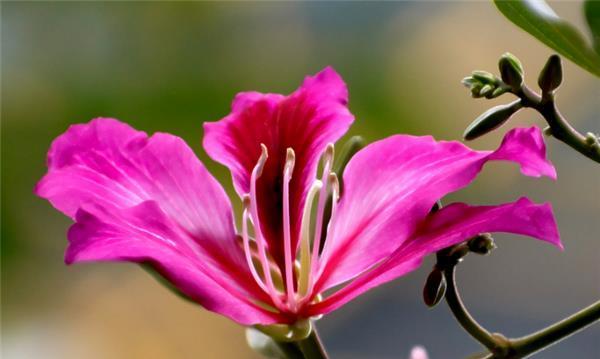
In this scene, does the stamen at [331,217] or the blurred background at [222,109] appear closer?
the stamen at [331,217]

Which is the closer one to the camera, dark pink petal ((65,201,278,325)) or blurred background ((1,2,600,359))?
dark pink petal ((65,201,278,325))

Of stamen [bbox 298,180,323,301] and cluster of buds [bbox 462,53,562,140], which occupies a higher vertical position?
cluster of buds [bbox 462,53,562,140]

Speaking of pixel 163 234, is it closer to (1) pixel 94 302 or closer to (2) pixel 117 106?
(2) pixel 117 106

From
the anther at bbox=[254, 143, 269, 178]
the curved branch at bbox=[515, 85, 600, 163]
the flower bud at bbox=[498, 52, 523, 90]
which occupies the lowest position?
the anther at bbox=[254, 143, 269, 178]

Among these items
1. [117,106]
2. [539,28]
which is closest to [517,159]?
[539,28]

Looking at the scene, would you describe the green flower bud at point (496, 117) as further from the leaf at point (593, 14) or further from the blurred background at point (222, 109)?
the blurred background at point (222, 109)

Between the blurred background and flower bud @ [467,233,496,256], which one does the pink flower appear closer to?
flower bud @ [467,233,496,256]

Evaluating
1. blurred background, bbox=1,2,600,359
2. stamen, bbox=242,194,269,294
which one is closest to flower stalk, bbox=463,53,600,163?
stamen, bbox=242,194,269,294

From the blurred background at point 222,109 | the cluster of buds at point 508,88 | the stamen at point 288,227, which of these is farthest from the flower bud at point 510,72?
the blurred background at point 222,109
